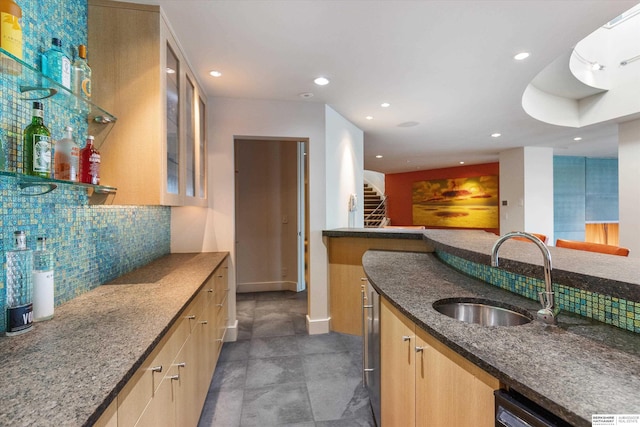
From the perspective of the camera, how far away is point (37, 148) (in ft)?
3.76

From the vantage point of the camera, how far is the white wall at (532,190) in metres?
5.88

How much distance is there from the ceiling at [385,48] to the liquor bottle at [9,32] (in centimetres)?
80

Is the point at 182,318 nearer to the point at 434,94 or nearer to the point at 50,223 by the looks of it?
the point at 50,223

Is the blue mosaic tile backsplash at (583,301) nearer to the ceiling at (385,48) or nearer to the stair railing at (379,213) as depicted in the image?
the ceiling at (385,48)

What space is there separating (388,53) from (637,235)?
4.20m

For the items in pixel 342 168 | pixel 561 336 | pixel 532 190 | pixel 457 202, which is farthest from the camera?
pixel 457 202

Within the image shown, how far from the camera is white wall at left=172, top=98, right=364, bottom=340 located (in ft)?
10.2

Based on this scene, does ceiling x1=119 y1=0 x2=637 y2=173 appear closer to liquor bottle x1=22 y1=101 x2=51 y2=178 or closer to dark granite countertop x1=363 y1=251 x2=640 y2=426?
liquor bottle x1=22 y1=101 x2=51 y2=178

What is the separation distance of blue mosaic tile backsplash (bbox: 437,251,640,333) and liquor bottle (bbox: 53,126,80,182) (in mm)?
2056

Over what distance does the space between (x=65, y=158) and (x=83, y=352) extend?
2.73 feet

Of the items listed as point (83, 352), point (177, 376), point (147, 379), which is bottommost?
point (177, 376)

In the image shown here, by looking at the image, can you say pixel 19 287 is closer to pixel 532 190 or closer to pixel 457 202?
pixel 532 190

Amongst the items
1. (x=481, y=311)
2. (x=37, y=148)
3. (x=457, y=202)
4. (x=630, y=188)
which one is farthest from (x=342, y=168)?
(x=457, y=202)

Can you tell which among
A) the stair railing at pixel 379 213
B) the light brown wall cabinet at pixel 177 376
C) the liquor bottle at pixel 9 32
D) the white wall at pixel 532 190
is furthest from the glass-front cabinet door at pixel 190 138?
the stair railing at pixel 379 213
